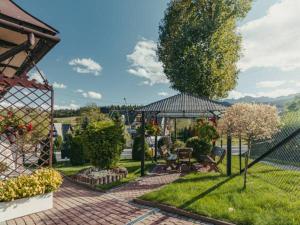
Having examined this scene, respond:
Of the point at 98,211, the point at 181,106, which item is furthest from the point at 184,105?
the point at 98,211

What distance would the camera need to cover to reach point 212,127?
14.2 metres

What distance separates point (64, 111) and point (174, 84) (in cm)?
6320

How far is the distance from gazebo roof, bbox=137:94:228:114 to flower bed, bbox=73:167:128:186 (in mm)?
2969

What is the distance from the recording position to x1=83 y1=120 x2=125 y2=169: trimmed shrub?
12.0 metres

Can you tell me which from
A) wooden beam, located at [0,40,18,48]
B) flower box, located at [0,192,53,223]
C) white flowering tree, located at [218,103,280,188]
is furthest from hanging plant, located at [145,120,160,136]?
wooden beam, located at [0,40,18,48]

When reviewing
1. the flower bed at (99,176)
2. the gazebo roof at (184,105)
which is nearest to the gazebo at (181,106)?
the gazebo roof at (184,105)

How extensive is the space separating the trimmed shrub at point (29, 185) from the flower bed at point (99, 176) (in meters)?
2.88

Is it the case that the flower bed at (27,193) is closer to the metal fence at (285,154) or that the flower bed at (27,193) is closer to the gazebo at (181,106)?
the gazebo at (181,106)

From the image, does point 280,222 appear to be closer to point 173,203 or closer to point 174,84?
point 173,203

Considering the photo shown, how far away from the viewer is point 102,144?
39.1 feet

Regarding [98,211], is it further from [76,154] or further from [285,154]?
[76,154]

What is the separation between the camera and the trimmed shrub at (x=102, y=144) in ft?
39.2

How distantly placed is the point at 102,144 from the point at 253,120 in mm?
6287

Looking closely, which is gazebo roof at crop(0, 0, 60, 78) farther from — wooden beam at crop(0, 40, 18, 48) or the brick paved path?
the brick paved path
